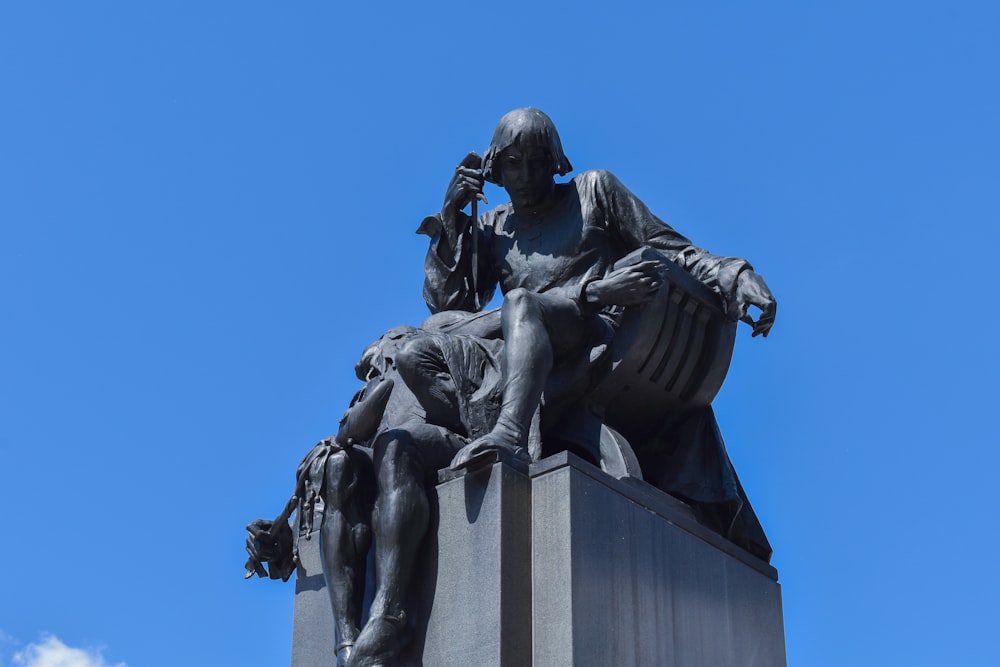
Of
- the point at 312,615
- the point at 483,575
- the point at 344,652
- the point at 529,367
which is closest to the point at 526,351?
the point at 529,367

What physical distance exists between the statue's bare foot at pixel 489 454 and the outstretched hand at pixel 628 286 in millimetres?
1322

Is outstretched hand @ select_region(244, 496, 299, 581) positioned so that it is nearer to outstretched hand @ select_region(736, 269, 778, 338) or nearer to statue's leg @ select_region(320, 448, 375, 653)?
statue's leg @ select_region(320, 448, 375, 653)

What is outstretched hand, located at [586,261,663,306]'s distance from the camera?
9.67 m

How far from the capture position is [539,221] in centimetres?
1069

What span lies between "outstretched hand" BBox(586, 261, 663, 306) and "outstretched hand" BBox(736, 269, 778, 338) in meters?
0.56

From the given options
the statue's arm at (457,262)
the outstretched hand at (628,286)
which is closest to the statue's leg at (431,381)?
the outstretched hand at (628,286)

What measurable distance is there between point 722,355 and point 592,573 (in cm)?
233

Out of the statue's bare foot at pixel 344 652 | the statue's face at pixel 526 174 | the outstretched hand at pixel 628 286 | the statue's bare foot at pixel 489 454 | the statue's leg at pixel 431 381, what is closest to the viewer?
the statue's bare foot at pixel 344 652

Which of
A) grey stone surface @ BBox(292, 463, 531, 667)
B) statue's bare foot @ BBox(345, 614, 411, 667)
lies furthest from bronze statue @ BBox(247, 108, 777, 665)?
grey stone surface @ BBox(292, 463, 531, 667)

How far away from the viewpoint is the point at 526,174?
34.3 ft

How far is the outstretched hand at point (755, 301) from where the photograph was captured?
970 cm

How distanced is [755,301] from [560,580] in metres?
2.43

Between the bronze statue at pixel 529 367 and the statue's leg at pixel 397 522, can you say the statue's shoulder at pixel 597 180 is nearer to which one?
the bronze statue at pixel 529 367

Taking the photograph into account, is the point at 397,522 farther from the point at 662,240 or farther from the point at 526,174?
the point at 662,240
